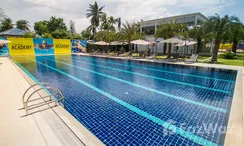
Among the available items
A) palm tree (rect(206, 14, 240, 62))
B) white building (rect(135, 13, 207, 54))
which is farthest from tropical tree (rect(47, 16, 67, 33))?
palm tree (rect(206, 14, 240, 62))

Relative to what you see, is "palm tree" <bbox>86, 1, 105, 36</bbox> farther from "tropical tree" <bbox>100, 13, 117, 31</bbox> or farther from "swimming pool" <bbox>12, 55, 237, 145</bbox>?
"swimming pool" <bbox>12, 55, 237, 145</bbox>

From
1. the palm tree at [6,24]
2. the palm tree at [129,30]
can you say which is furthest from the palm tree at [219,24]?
the palm tree at [6,24]

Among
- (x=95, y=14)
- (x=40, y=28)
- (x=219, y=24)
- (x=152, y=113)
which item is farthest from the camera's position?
(x=40, y=28)

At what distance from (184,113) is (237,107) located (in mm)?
1663

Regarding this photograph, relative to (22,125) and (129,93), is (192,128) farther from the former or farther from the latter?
(22,125)

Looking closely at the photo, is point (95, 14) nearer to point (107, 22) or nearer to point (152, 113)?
point (107, 22)

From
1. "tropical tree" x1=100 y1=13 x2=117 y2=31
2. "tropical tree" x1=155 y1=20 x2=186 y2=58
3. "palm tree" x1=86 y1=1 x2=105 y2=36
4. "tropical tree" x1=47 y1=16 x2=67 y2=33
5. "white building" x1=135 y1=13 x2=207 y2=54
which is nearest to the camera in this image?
"tropical tree" x1=155 y1=20 x2=186 y2=58

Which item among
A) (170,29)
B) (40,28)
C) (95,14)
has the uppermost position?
(95,14)

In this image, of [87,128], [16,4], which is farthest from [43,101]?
[16,4]

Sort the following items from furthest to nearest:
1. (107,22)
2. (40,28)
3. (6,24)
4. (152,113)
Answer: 1. (40,28)
2. (6,24)
3. (107,22)
4. (152,113)

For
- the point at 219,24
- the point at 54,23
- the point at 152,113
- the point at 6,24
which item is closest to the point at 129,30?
the point at 219,24

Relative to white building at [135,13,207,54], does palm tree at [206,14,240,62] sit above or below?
below

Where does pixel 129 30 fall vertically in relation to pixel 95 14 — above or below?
below

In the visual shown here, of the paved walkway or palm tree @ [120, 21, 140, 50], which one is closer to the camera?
the paved walkway
